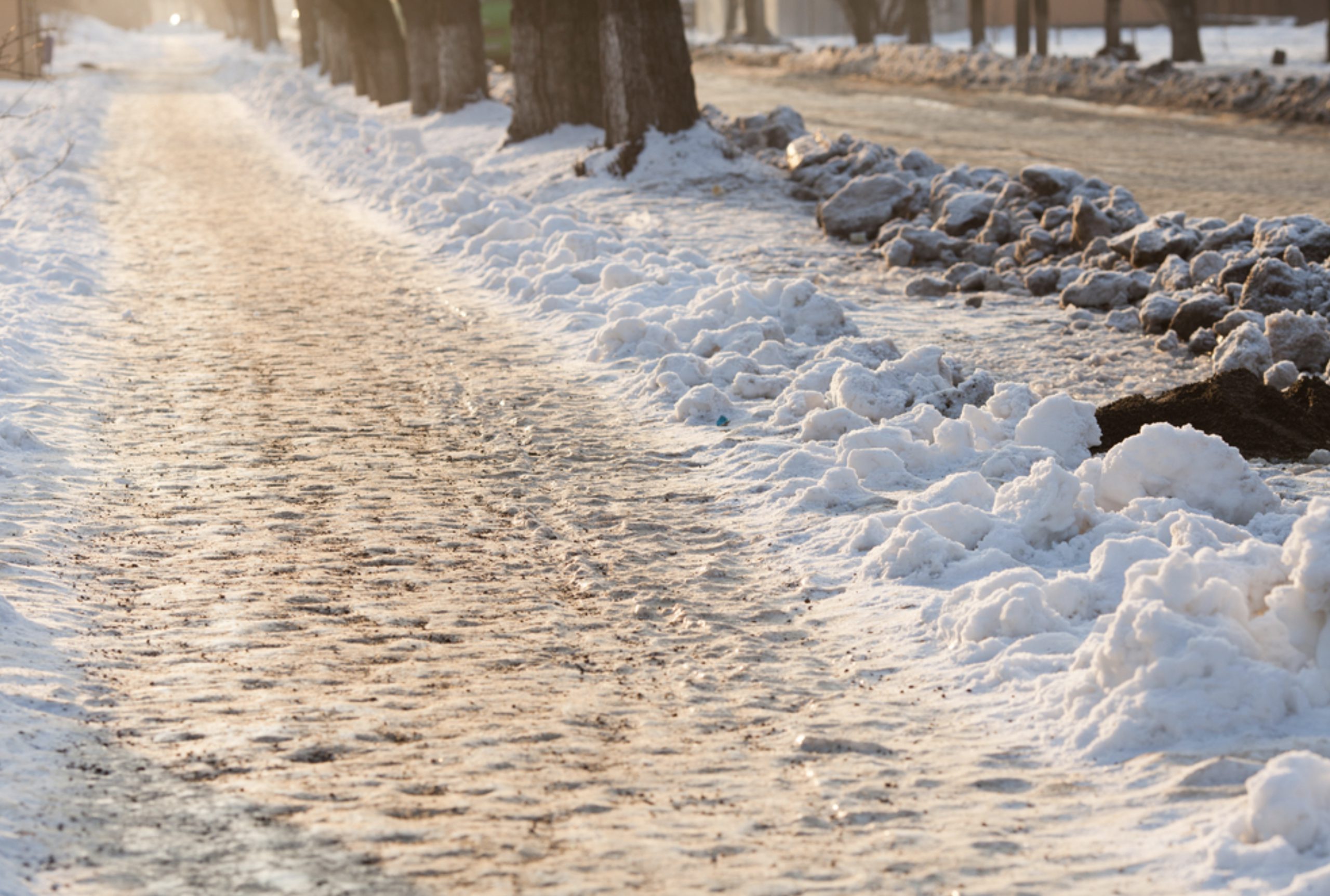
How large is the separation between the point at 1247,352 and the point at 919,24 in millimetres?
29104

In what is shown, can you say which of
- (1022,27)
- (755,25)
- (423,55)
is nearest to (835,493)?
(423,55)

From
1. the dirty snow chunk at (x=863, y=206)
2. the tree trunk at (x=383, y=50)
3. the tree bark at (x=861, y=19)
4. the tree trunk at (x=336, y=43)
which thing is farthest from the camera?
the tree bark at (x=861, y=19)

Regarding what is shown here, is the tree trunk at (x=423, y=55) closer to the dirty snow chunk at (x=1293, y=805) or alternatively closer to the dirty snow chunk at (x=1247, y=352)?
the dirty snow chunk at (x=1247, y=352)

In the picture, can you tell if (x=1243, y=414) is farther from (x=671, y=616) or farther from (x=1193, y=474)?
(x=671, y=616)

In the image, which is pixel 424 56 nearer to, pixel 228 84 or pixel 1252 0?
pixel 228 84

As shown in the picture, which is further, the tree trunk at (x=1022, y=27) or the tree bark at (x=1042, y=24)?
the tree trunk at (x=1022, y=27)

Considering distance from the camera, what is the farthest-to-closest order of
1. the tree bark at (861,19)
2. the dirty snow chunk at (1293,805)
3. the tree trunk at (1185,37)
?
1. the tree bark at (861,19)
2. the tree trunk at (1185,37)
3. the dirty snow chunk at (1293,805)

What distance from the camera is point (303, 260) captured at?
10930mm

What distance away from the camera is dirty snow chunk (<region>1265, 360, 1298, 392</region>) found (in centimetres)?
674

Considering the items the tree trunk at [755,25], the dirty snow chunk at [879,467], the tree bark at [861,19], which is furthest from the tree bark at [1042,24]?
the dirty snow chunk at [879,467]

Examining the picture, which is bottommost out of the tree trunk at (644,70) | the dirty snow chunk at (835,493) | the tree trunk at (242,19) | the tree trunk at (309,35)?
the dirty snow chunk at (835,493)

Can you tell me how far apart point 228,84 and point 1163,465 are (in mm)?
35707

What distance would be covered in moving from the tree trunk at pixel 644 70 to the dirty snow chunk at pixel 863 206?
2697 mm

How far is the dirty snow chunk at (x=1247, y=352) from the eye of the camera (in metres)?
7.08
